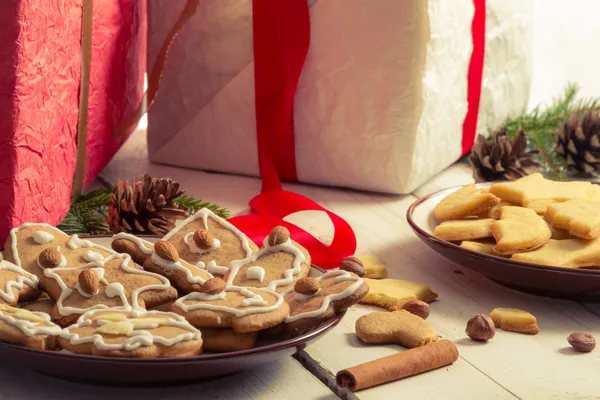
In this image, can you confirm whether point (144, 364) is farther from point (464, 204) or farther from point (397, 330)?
point (464, 204)

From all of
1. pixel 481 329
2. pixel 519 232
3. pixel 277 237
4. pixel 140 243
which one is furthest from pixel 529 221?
pixel 140 243

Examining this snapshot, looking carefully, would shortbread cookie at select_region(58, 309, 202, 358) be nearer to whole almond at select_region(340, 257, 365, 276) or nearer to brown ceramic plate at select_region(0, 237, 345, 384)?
brown ceramic plate at select_region(0, 237, 345, 384)

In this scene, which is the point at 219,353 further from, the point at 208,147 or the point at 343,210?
the point at 208,147

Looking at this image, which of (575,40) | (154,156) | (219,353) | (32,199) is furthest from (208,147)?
(575,40)

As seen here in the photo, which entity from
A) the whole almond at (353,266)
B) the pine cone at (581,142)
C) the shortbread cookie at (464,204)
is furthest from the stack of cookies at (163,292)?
the pine cone at (581,142)

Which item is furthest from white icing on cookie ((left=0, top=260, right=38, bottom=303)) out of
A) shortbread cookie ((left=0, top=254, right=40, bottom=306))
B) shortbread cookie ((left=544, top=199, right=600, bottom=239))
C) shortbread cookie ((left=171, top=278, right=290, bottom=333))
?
shortbread cookie ((left=544, top=199, right=600, bottom=239))

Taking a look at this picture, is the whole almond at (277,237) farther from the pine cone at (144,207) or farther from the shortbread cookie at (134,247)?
the pine cone at (144,207)
